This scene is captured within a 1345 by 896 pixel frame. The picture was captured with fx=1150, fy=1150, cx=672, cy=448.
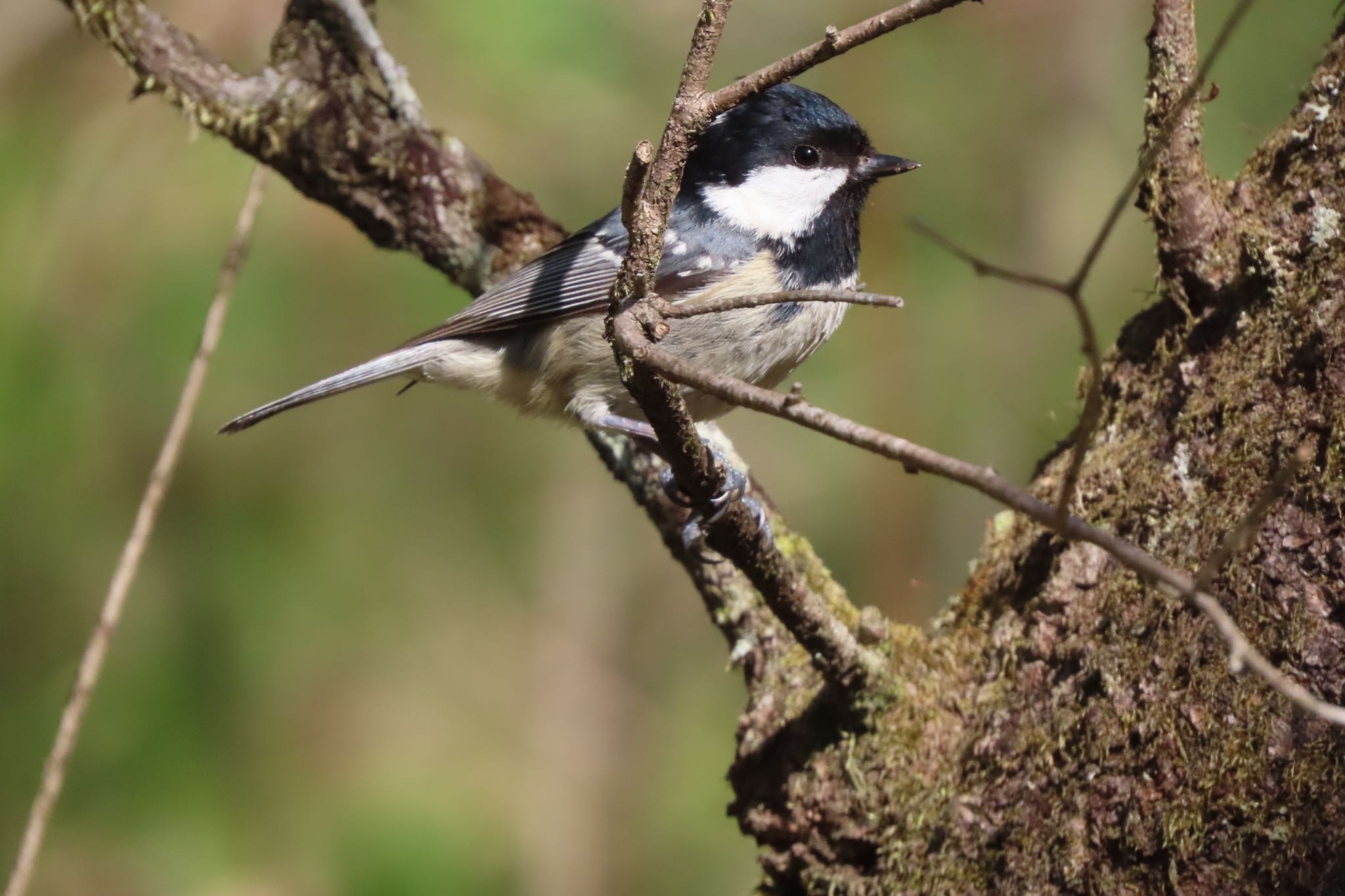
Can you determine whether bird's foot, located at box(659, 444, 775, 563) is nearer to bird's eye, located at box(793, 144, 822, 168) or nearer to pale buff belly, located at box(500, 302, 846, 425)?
pale buff belly, located at box(500, 302, 846, 425)

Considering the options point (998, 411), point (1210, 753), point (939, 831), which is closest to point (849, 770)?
point (939, 831)

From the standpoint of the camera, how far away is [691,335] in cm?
279

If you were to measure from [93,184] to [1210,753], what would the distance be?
3.92m

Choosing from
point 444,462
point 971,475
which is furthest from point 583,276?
point 444,462

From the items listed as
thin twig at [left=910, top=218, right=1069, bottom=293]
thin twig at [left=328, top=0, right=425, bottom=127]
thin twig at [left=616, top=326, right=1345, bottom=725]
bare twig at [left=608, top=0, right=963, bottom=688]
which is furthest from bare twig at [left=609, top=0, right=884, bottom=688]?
thin twig at [left=328, top=0, right=425, bottom=127]

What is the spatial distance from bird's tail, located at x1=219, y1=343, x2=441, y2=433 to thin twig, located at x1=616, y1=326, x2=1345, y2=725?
173 centimetres

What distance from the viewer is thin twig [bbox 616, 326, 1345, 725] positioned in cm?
117

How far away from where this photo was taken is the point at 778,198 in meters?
3.07

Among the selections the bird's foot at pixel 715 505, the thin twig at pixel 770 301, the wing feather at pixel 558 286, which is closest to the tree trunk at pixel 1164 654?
the bird's foot at pixel 715 505

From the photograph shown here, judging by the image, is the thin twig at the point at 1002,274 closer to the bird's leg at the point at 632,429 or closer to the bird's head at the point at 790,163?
the bird's leg at the point at 632,429

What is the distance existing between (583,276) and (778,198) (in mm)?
561

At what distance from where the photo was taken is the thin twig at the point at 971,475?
3.83 ft

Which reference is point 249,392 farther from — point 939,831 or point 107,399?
point 939,831

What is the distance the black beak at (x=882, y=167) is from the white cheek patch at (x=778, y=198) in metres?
0.04
